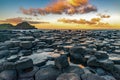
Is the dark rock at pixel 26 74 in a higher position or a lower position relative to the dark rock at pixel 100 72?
higher

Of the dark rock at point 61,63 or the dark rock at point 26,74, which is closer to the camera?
the dark rock at point 26,74

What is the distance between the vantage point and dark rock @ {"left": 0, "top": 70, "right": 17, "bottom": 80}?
4.74m

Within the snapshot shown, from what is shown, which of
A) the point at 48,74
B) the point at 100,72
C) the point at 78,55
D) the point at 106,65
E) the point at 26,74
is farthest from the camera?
the point at 78,55

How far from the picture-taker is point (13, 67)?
509 centimetres

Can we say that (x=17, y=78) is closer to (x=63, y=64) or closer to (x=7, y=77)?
(x=7, y=77)

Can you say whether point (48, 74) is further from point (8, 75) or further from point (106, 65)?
point (106, 65)

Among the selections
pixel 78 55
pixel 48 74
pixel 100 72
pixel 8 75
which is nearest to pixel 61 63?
pixel 48 74

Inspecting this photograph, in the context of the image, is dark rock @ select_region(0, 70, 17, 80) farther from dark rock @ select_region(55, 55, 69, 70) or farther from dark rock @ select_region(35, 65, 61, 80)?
dark rock @ select_region(55, 55, 69, 70)

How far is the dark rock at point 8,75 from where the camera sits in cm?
474

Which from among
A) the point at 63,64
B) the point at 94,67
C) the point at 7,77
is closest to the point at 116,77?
the point at 94,67

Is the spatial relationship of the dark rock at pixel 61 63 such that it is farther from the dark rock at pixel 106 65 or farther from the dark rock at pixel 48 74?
the dark rock at pixel 106 65

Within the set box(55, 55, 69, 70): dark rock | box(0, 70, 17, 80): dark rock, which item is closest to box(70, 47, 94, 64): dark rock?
box(55, 55, 69, 70): dark rock

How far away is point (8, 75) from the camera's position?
4812mm

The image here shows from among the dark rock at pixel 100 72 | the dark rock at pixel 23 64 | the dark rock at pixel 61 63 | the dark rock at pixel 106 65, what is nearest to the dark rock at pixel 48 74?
the dark rock at pixel 61 63
